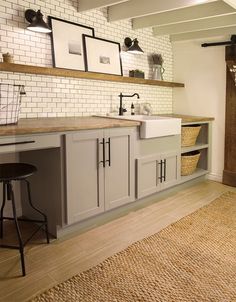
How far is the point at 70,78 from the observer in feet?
10.5

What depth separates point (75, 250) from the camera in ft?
7.53

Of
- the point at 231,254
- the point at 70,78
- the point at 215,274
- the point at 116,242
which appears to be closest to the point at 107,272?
the point at 116,242

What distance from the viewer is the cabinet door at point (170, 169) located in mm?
3430

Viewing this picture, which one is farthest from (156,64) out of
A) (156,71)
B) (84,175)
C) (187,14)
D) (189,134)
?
(84,175)

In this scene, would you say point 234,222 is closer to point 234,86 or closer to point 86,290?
point 86,290

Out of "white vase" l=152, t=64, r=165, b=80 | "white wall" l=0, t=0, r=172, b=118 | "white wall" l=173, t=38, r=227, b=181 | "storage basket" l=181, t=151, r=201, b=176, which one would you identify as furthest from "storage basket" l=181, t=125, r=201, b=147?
"white vase" l=152, t=64, r=165, b=80

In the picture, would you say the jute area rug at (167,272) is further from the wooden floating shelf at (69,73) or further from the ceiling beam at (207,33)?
the ceiling beam at (207,33)

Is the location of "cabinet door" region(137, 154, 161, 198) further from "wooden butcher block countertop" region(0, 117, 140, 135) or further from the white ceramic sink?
"wooden butcher block countertop" region(0, 117, 140, 135)

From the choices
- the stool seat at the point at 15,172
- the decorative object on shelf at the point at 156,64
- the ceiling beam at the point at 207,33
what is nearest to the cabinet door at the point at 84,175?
the stool seat at the point at 15,172

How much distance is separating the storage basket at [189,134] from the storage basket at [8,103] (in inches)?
85.9

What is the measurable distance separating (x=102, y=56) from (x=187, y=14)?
110cm

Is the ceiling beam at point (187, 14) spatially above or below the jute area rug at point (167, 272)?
above

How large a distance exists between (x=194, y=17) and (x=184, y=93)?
1360 mm

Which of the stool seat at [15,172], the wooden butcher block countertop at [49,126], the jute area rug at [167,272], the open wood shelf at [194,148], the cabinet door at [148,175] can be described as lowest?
the jute area rug at [167,272]
